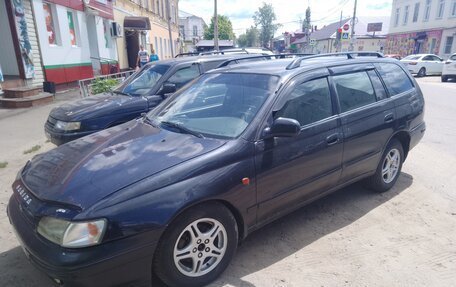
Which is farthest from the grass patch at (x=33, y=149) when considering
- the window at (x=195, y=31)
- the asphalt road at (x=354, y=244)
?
the window at (x=195, y=31)

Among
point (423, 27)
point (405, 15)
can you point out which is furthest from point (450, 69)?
point (405, 15)

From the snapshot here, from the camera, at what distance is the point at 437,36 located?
105ft

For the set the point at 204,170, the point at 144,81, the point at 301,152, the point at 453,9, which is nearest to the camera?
the point at 204,170

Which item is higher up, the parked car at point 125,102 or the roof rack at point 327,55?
the roof rack at point 327,55

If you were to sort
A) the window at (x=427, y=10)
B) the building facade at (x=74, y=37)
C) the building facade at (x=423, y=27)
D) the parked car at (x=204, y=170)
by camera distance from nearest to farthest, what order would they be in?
the parked car at (x=204, y=170)
the building facade at (x=74, y=37)
the building facade at (x=423, y=27)
the window at (x=427, y=10)

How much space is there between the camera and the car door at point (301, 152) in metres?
3.01

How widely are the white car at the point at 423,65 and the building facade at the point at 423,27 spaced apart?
9.47m

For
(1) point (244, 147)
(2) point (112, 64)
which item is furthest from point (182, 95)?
(2) point (112, 64)

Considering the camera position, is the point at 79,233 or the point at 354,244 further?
the point at 354,244

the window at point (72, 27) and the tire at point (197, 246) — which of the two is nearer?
the tire at point (197, 246)

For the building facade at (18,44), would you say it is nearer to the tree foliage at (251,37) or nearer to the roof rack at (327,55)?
the roof rack at (327,55)

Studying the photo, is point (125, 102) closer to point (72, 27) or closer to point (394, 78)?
point (394, 78)

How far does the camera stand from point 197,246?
2.62 meters

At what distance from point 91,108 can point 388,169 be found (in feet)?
14.9
